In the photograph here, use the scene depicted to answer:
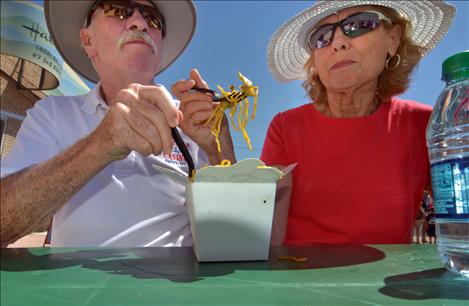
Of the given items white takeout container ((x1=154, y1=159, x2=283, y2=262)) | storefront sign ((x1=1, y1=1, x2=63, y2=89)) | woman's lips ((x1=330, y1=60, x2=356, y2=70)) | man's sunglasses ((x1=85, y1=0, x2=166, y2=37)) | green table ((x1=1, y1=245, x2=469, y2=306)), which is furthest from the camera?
storefront sign ((x1=1, y1=1, x2=63, y2=89))

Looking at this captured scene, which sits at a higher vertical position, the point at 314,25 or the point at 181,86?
the point at 314,25

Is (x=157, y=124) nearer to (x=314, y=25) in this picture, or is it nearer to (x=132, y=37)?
(x=132, y=37)

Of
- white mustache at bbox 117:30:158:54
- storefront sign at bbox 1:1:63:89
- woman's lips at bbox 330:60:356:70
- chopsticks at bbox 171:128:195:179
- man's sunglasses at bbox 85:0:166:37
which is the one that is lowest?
chopsticks at bbox 171:128:195:179

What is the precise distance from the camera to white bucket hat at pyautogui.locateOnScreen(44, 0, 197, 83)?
1.82 m

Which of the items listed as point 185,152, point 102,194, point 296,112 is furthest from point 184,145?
point 296,112

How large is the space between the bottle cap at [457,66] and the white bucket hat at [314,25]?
35.4 inches

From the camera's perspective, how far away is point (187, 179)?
2.33 ft

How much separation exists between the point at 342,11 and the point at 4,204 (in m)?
1.46

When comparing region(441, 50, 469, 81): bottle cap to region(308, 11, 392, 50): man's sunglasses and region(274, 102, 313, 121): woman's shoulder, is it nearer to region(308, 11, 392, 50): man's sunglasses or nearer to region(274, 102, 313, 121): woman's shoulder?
region(308, 11, 392, 50): man's sunglasses

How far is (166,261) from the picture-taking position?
816mm

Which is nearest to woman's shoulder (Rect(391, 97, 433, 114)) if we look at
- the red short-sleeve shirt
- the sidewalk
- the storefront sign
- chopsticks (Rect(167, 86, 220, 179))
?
the red short-sleeve shirt

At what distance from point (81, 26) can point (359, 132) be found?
1.47 m

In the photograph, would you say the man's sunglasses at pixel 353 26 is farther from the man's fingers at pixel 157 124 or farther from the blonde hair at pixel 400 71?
the man's fingers at pixel 157 124

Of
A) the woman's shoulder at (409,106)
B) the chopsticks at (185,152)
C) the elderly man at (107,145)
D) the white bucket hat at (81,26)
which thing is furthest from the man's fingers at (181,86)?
the woman's shoulder at (409,106)
